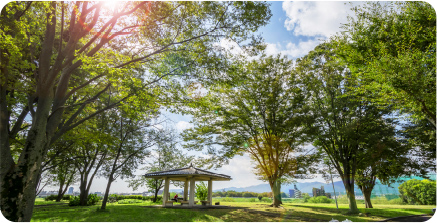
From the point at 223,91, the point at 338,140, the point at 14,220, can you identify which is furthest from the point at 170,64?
the point at 338,140

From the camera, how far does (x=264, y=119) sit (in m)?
18.1

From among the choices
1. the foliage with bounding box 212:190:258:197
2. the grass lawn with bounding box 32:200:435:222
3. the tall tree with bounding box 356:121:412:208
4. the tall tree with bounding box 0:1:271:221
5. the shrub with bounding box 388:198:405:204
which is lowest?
the shrub with bounding box 388:198:405:204

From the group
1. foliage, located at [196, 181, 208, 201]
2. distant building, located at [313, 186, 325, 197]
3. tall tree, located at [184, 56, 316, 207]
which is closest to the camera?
tall tree, located at [184, 56, 316, 207]

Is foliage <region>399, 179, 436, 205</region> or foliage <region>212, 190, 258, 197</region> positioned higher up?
foliage <region>399, 179, 436, 205</region>

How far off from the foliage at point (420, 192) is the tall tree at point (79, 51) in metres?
32.0

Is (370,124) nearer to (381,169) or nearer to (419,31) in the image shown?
(381,169)

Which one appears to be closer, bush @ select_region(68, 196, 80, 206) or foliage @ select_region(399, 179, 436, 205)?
bush @ select_region(68, 196, 80, 206)

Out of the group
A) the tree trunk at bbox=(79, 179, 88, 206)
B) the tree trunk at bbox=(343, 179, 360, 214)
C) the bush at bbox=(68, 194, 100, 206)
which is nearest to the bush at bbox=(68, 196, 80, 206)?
the bush at bbox=(68, 194, 100, 206)

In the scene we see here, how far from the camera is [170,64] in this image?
9.86 meters

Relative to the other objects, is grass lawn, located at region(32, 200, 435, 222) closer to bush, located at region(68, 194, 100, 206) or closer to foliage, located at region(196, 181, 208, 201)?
bush, located at region(68, 194, 100, 206)

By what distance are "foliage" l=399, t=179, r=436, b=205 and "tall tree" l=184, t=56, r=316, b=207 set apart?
2111 centimetres

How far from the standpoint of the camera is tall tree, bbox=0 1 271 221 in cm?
638

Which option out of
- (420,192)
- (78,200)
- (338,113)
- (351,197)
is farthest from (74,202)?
(420,192)

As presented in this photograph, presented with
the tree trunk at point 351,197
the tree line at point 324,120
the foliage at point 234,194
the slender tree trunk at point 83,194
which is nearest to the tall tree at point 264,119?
the tree line at point 324,120
